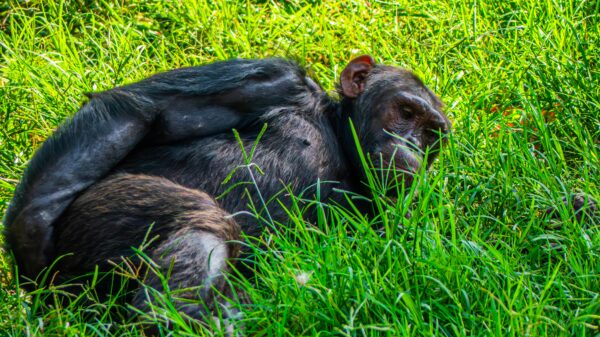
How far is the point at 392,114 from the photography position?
5.20 m

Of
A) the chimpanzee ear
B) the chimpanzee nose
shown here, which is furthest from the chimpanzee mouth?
the chimpanzee ear

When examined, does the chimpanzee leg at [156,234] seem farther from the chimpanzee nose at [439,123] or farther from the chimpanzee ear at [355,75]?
the chimpanzee nose at [439,123]

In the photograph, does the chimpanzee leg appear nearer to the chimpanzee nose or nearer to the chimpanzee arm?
the chimpanzee arm

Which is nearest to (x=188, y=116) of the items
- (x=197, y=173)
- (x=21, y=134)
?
(x=197, y=173)

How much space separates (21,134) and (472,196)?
9.05 ft

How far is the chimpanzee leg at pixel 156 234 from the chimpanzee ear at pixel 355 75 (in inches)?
49.0

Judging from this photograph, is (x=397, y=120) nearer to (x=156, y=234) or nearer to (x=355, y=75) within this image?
(x=355, y=75)

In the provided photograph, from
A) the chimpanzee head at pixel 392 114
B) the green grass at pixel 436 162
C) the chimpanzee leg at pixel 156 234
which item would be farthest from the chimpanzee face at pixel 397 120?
the chimpanzee leg at pixel 156 234

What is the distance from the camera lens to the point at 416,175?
173 inches

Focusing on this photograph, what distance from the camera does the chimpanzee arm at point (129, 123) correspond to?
14.9ft

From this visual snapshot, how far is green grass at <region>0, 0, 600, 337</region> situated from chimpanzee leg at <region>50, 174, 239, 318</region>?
0.64 feet

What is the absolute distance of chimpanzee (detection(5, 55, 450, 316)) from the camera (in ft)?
14.3

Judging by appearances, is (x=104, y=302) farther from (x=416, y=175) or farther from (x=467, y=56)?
(x=467, y=56)

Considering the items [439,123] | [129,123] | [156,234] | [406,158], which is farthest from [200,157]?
[439,123]
